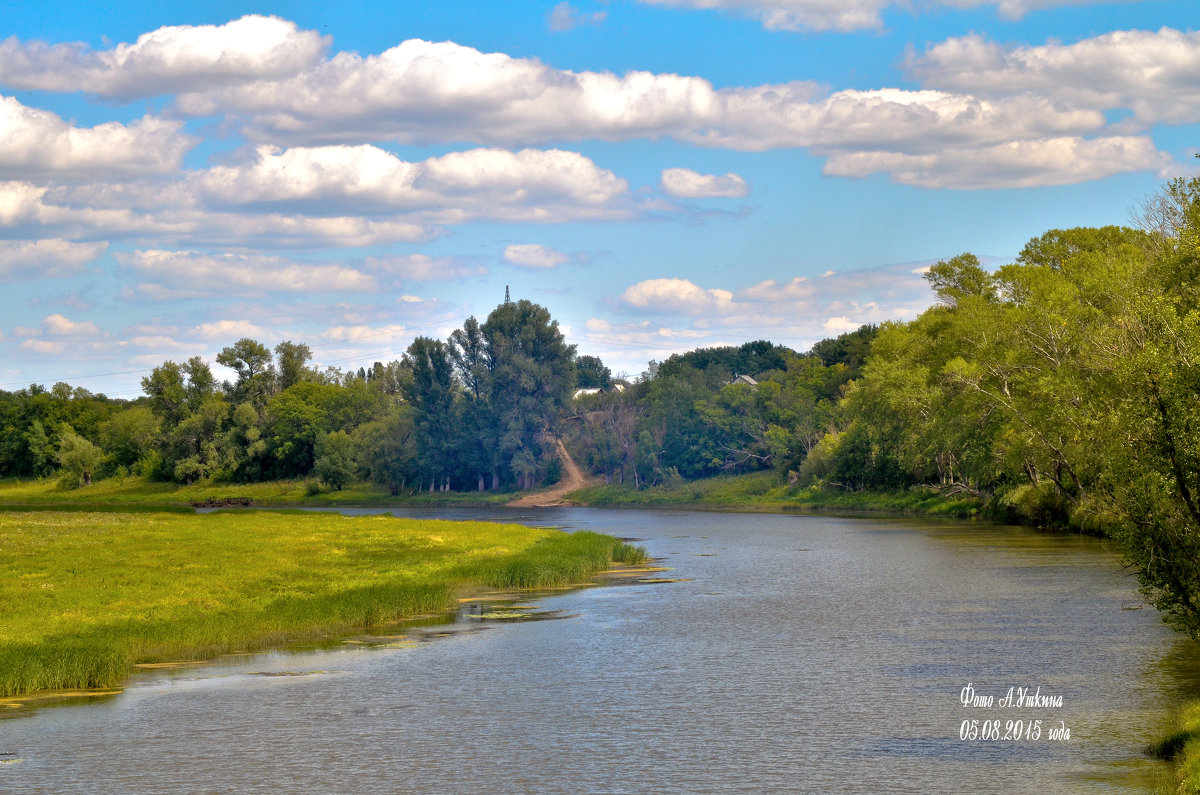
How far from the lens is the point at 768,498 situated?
400 feet

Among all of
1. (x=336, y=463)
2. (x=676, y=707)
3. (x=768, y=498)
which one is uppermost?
(x=336, y=463)

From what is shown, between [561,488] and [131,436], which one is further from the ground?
[131,436]

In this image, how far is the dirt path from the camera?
473ft

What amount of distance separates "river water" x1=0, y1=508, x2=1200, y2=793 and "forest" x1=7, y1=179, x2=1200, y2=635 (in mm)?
4245

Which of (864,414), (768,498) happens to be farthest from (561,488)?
(864,414)

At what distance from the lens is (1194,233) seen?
116 ft

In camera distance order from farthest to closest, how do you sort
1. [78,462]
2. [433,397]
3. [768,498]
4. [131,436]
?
[131,436]
[78,462]
[433,397]
[768,498]

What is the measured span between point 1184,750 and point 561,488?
131 meters

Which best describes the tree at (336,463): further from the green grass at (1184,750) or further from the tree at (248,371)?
the green grass at (1184,750)

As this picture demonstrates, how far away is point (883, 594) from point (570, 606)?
42.1 feet

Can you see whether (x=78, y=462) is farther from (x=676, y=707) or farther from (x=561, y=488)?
(x=676, y=707)

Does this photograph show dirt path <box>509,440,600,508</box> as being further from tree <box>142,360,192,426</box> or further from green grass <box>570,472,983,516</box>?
tree <box>142,360,192,426</box>

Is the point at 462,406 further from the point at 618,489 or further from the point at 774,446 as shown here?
the point at 774,446

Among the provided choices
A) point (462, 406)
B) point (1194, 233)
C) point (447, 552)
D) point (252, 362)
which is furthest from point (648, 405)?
point (1194, 233)
